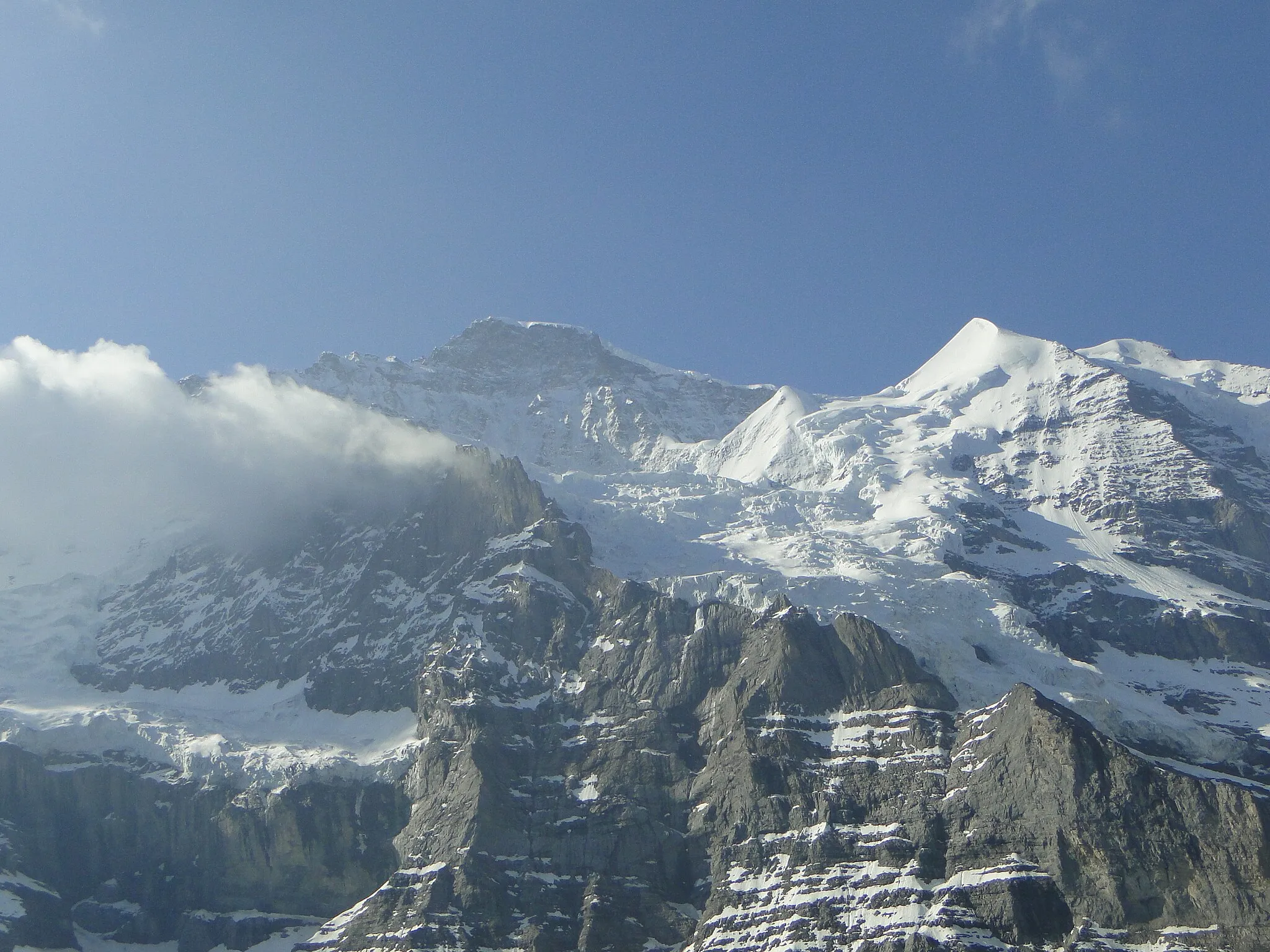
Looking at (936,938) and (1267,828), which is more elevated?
(1267,828)

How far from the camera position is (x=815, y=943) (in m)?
199

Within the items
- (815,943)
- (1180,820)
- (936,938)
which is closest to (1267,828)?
(1180,820)

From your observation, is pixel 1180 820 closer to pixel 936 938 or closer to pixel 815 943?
pixel 936 938

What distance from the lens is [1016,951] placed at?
190 metres

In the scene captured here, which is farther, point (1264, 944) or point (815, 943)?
point (815, 943)

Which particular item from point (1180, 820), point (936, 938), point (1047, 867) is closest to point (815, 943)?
point (936, 938)

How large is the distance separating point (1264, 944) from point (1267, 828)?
15810 millimetres

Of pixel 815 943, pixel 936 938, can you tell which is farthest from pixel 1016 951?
pixel 815 943

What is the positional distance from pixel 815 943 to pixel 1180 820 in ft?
Answer: 154

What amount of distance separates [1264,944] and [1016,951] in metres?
27.5

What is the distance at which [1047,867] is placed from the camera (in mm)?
199250

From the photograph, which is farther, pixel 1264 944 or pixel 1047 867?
pixel 1047 867

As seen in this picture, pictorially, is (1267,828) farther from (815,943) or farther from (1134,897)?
(815,943)

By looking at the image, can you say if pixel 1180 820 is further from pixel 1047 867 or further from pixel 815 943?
pixel 815 943
